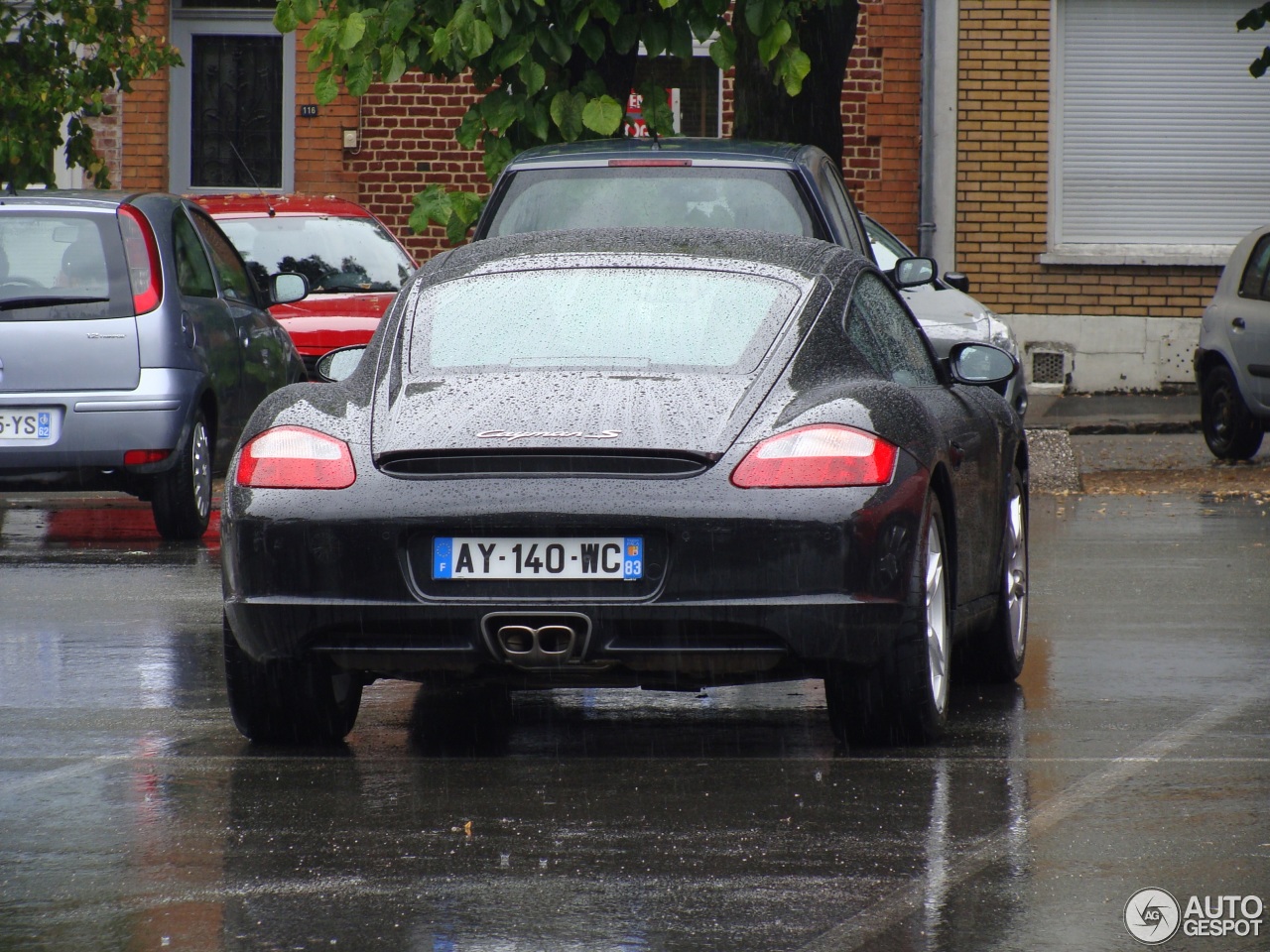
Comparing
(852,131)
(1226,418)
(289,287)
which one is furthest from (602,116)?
(852,131)

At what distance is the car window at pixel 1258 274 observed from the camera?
16375 mm

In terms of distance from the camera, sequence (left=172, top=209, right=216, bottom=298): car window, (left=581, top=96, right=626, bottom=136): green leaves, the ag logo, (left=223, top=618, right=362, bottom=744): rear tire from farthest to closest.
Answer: (left=581, top=96, right=626, bottom=136): green leaves < (left=172, top=209, right=216, bottom=298): car window < (left=223, top=618, right=362, bottom=744): rear tire < the ag logo

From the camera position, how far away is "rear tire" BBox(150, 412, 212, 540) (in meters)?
11.5

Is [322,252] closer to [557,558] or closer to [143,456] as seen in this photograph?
[143,456]

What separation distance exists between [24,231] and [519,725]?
18.5ft

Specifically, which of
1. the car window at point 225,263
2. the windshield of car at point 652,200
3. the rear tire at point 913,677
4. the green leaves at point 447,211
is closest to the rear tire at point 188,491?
the car window at point 225,263

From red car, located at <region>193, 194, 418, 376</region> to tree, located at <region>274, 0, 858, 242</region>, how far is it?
1.86 meters

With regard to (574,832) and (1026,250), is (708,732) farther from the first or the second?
(1026,250)

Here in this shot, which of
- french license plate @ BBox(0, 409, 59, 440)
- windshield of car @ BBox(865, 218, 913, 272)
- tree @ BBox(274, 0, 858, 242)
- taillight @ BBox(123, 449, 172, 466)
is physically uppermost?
tree @ BBox(274, 0, 858, 242)

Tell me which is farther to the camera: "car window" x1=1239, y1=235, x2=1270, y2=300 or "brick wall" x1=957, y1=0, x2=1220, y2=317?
"brick wall" x1=957, y1=0, x2=1220, y2=317

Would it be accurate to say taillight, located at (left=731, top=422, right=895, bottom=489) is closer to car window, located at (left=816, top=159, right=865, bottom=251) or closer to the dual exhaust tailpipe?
the dual exhaust tailpipe

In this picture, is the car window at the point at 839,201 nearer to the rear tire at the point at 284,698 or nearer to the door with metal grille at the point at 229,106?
the rear tire at the point at 284,698

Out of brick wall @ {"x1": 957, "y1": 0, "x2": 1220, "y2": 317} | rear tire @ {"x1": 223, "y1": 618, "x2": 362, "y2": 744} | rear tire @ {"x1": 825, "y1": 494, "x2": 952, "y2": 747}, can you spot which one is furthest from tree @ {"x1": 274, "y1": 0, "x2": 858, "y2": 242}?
brick wall @ {"x1": 957, "y1": 0, "x2": 1220, "y2": 317}

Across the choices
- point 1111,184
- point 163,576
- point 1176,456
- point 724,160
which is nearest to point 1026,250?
point 1111,184
